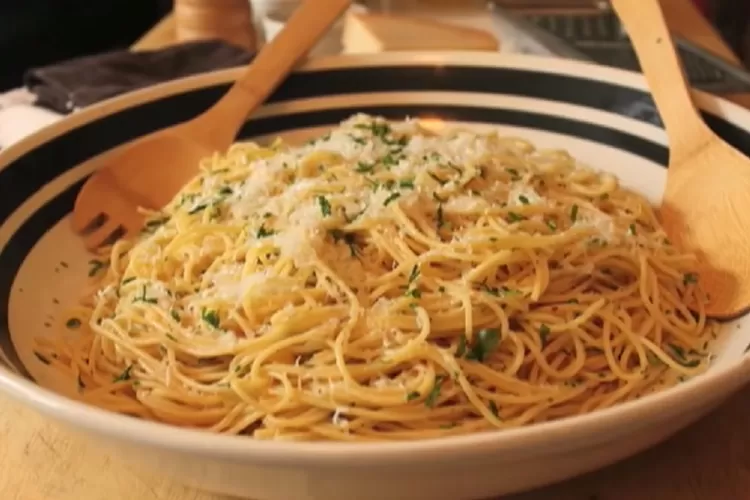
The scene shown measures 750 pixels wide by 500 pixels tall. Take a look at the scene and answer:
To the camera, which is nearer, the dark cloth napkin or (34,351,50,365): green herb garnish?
(34,351,50,365): green herb garnish

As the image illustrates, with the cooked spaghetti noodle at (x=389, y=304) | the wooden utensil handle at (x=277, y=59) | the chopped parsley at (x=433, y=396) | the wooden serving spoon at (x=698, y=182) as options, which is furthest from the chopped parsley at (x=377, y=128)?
the chopped parsley at (x=433, y=396)

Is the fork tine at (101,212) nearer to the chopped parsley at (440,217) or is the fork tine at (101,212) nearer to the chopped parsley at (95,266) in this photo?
the chopped parsley at (95,266)

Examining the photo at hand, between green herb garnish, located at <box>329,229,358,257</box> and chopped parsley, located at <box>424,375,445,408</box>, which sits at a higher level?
green herb garnish, located at <box>329,229,358,257</box>

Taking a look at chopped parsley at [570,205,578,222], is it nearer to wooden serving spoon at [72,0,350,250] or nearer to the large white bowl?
the large white bowl

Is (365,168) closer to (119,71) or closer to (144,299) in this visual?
(144,299)

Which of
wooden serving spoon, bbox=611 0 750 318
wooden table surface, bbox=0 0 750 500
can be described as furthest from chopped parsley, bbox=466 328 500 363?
wooden serving spoon, bbox=611 0 750 318

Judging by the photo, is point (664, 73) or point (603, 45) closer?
point (664, 73)

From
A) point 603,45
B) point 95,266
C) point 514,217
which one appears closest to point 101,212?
point 95,266
